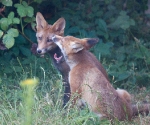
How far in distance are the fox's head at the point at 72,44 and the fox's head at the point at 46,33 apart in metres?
0.41

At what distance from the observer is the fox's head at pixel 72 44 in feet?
17.6

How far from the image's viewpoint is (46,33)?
6.10 m

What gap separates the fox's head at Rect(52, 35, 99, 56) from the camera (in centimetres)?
535

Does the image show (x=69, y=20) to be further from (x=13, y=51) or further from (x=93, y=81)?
(x=93, y=81)

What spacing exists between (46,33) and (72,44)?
0.86 metres

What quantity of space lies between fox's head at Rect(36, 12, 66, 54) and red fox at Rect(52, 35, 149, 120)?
1.55 feet

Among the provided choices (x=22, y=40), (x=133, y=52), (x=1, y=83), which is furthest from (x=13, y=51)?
(x=133, y=52)

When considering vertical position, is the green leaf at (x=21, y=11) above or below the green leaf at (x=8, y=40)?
above

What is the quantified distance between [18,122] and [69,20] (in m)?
3.96

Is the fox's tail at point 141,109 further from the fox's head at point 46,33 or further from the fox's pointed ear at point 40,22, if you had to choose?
the fox's pointed ear at point 40,22

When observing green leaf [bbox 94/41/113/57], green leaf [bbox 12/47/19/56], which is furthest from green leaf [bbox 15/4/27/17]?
green leaf [bbox 94/41/113/57]

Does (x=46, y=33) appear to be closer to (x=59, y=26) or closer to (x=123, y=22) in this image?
(x=59, y=26)

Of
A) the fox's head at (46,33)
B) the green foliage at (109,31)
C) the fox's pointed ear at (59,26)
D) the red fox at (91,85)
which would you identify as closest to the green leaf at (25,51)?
the green foliage at (109,31)

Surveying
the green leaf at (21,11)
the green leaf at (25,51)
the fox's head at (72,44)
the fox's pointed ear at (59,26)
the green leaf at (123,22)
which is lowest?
the green leaf at (25,51)
